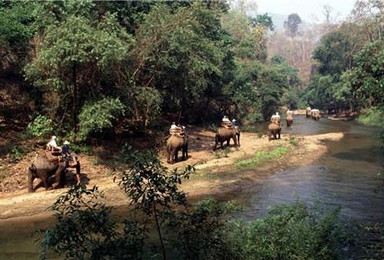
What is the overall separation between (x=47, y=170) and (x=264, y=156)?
38.0ft

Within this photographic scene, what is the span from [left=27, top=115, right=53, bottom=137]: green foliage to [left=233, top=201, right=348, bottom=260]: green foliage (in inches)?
539

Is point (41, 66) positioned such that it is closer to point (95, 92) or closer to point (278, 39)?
point (95, 92)

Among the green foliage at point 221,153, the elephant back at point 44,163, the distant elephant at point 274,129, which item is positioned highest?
the distant elephant at point 274,129

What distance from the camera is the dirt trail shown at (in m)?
15.1

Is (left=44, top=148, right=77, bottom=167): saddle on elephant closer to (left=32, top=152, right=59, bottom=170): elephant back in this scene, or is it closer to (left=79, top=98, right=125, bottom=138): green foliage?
(left=32, top=152, right=59, bottom=170): elephant back

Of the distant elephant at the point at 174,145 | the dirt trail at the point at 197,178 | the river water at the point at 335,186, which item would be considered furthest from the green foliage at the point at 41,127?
the river water at the point at 335,186

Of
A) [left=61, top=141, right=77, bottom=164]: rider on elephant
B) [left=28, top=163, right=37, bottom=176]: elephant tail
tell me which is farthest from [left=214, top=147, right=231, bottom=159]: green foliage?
[left=28, top=163, right=37, bottom=176]: elephant tail

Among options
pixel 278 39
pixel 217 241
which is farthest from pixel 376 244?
pixel 278 39

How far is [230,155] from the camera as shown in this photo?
23.4m

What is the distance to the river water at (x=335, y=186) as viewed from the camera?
47.1 feet

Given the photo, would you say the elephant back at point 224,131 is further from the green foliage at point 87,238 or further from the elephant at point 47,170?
the green foliage at point 87,238

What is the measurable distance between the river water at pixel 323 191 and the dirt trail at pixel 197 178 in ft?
2.70

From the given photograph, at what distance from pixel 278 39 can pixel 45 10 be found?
116309 mm

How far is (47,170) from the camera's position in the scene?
16406 millimetres
